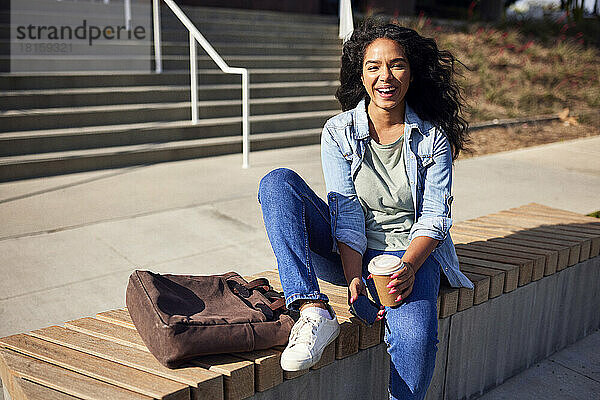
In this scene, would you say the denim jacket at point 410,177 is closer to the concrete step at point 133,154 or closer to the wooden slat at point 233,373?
the wooden slat at point 233,373

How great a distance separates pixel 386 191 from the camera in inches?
95.2

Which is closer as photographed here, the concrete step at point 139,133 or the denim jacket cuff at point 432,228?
the denim jacket cuff at point 432,228

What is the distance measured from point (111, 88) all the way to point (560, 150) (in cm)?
601

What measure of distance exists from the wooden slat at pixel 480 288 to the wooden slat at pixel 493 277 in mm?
25

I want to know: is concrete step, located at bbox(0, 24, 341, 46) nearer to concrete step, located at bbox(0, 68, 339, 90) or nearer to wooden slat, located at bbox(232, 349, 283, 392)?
concrete step, located at bbox(0, 68, 339, 90)

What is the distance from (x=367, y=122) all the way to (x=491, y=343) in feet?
3.82

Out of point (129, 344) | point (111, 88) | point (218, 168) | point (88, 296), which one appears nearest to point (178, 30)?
point (111, 88)

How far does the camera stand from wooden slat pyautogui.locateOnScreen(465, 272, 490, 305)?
2512 millimetres

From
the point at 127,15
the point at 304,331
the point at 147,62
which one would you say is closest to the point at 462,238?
the point at 304,331

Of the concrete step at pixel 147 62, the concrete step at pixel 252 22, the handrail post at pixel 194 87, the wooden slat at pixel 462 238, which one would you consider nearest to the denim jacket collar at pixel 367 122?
the wooden slat at pixel 462 238

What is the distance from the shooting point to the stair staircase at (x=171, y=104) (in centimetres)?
619

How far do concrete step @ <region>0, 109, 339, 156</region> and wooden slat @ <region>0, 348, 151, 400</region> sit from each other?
457 centimetres

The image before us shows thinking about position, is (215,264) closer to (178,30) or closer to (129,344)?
(129,344)

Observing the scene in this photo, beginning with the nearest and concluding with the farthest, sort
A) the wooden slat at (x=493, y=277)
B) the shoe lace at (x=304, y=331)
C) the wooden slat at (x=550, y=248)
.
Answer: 1. the shoe lace at (x=304, y=331)
2. the wooden slat at (x=493, y=277)
3. the wooden slat at (x=550, y=248)
